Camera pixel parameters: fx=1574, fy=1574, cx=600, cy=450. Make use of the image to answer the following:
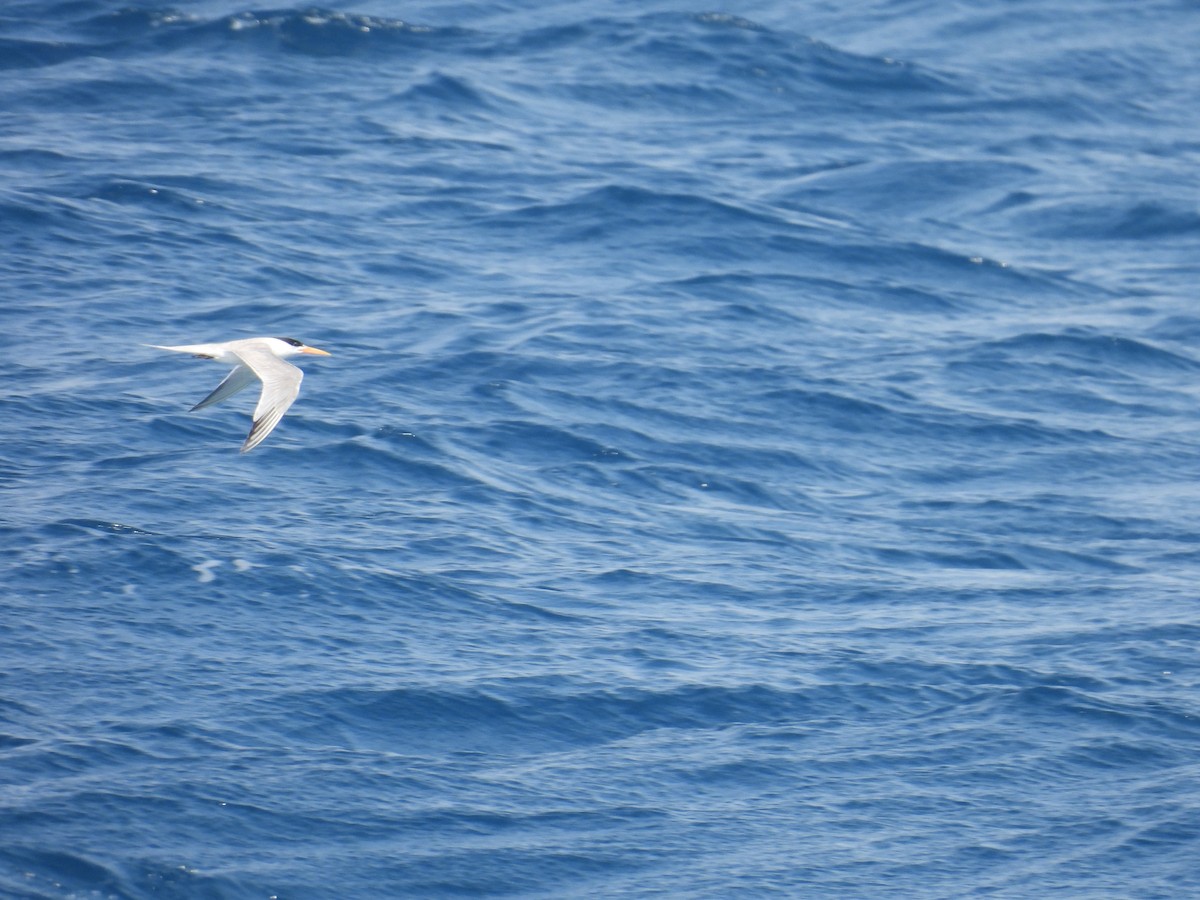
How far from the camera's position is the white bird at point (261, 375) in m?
10.7

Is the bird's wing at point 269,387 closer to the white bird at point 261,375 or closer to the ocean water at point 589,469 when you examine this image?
the white bird at point 261,375

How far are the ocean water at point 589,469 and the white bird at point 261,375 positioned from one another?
2.13 meters

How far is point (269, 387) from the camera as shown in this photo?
36.4 ft

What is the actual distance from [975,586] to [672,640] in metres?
3.09

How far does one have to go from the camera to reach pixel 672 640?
43.7 feet

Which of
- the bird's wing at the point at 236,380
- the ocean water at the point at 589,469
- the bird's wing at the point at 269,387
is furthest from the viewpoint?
the bird's wing at the point at 236,380

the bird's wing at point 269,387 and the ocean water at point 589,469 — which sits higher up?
the bird's wing at point 269,387

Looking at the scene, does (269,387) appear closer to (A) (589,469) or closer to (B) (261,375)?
(B) (261,375)

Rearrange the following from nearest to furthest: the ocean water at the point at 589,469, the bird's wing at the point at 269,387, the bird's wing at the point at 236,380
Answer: the bird's wing at the point at 269,387
the ocean water at the point at 589,469
the bird's wing at the point at 236,380

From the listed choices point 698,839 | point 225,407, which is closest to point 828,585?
point 698,839

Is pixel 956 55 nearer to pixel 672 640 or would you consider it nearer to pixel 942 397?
pixel 942 397

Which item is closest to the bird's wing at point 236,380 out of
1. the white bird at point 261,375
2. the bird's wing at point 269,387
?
the white bird at point 261,375

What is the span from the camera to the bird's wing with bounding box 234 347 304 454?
10.6 meters

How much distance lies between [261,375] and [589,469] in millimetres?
5196
